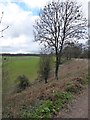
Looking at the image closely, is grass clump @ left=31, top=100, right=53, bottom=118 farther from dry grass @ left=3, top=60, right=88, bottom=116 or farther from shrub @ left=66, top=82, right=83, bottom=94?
shrub @ left=66, top=82, right=83, bottom=94

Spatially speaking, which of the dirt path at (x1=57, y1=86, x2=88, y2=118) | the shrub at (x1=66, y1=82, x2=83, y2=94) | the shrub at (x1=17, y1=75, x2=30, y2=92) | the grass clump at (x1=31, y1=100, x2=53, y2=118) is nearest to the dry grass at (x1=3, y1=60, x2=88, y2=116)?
the shrub at (x1=66, y1=82, x2=83, y2=94)

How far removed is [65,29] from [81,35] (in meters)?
1.69

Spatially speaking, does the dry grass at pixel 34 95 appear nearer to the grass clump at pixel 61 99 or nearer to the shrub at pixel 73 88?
the shrub at pixel 73 88

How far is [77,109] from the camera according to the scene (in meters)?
12.5

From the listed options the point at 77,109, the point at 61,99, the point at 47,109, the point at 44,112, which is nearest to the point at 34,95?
the point at 61,99

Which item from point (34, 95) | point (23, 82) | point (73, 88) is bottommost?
point (23, 82)

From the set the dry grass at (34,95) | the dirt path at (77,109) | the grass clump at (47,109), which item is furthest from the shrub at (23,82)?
the grass clump at (47,109)

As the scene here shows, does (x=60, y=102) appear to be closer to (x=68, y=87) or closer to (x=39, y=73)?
(x=68, y=87)

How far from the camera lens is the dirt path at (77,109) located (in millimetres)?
11312

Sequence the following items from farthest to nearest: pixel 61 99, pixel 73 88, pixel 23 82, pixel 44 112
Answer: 1. pixel 23 82
2. pixel 73 88
3. pixel 61 99
4. pixel 44 112

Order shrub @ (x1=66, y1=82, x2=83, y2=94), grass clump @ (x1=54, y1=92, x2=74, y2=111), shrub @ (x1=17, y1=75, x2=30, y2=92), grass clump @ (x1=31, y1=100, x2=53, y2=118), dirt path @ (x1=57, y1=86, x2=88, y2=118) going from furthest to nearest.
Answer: shrub @ (x1=17, y1=75, x2=30, y2=92)
shrub @ (x1=66, y1=82, x2=83, y2=94)
grass clump @ (x1=54, y1=92, x2=74, y2=111)
dirt path @ (x1=57, y1=86, x2=88, y2=118)
grass clump @ (x1=31, y1=100, x2=53, y2=118)

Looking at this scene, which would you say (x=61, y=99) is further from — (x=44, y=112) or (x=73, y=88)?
(x=73, y=88)

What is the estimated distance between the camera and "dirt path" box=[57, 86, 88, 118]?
11312mm

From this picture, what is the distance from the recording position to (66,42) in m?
30.1
